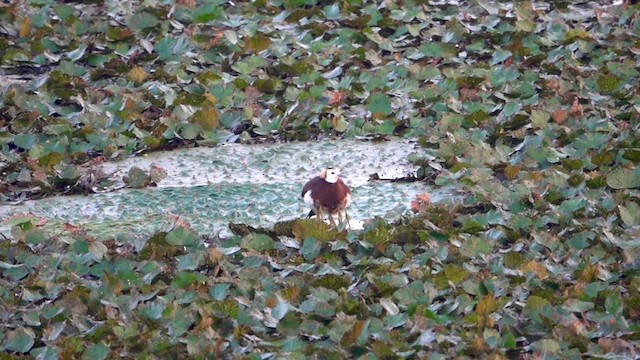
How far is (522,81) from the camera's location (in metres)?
7.62

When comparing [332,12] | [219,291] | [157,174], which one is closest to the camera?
[219,291]

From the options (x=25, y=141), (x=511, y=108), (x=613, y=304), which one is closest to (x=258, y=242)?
(x=613, y=304)

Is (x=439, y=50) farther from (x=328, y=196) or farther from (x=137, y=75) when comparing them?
(x=328, y=196)

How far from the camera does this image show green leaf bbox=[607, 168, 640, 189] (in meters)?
6.05

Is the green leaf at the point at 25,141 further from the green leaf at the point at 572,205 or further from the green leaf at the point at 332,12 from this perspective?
the green leaf at the point at 572,205

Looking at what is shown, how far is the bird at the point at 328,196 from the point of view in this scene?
5.77m

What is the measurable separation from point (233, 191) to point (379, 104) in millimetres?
1335

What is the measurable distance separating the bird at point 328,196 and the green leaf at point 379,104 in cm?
146

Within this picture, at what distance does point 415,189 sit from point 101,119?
1.92m

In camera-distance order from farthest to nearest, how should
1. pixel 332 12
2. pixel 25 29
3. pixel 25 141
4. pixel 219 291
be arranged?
pixel 332 12 < pixel 25 29 < pixel 25 141 < pixel 219 291

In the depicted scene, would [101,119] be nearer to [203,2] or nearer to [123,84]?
[123,84]

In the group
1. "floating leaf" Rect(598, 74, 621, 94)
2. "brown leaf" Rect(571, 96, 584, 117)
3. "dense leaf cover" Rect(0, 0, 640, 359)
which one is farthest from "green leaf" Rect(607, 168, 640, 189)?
"floating leaf" Rect(598, 74, 621, 94)

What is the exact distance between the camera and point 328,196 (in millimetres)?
5766

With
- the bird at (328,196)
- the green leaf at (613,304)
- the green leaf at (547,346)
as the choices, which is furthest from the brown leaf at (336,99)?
the green leaf at (547,346)
